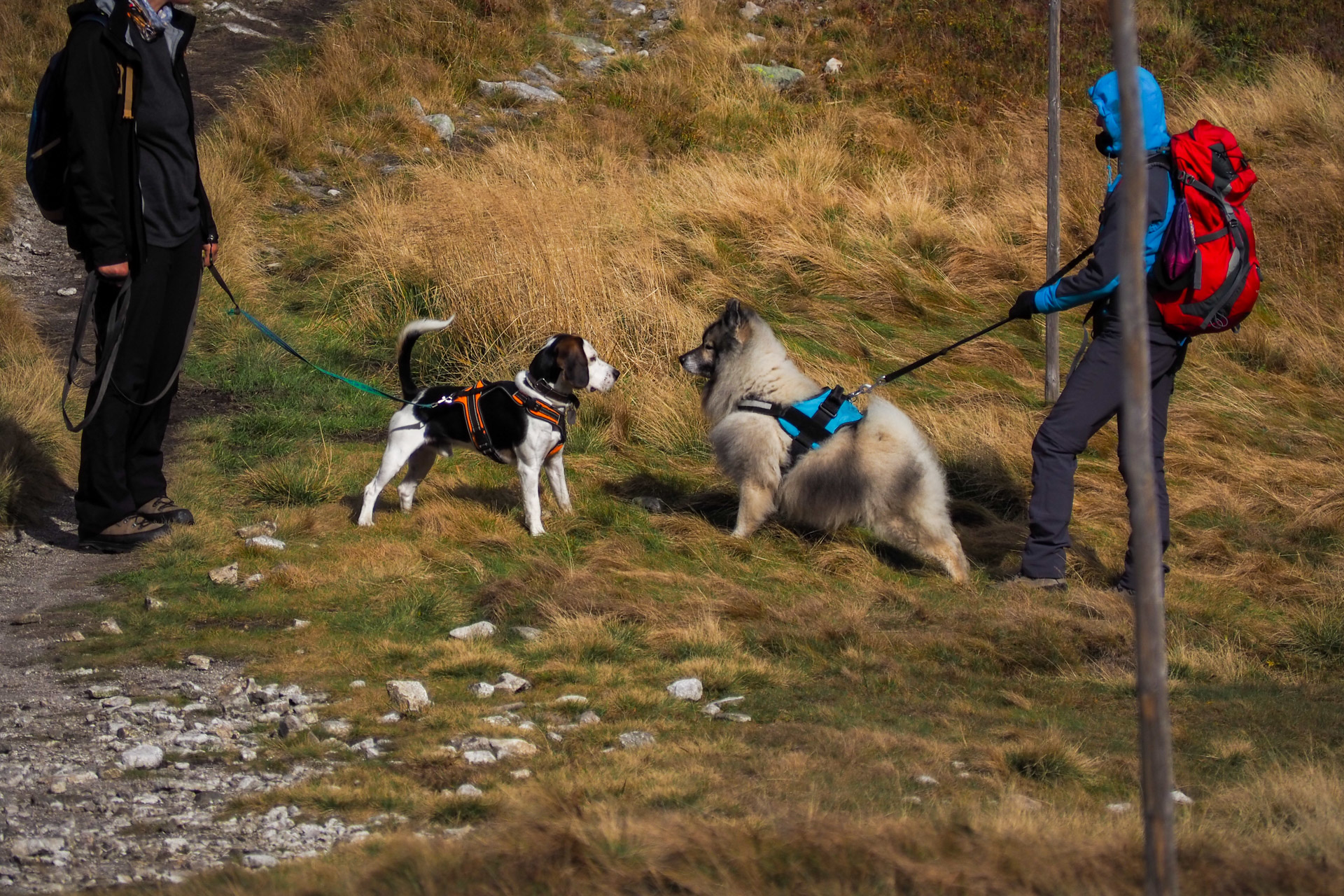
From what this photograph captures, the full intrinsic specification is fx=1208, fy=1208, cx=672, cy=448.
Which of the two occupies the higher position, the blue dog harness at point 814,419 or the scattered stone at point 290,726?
the blue dog harness at point 814,419

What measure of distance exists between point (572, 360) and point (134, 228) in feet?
6.97

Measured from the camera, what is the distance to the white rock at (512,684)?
4320mm

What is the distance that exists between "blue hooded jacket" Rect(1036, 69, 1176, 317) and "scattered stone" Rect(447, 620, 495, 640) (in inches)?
109

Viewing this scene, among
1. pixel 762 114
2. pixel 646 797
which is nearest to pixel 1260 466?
pixel 646 797

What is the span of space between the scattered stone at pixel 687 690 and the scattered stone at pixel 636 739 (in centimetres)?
43

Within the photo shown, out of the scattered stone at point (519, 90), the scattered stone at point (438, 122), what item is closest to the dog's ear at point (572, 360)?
the scattered stone at point (438, 122)

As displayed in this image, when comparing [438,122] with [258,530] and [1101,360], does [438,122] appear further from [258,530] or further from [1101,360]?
[1101,360]

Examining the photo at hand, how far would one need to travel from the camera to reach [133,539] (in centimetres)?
569

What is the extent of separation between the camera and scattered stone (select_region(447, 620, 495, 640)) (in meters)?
4.87

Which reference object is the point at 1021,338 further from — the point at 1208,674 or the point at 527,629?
the point at 527,629

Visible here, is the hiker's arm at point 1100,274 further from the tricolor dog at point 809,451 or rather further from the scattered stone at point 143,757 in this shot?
the scattered stone at point 143,757

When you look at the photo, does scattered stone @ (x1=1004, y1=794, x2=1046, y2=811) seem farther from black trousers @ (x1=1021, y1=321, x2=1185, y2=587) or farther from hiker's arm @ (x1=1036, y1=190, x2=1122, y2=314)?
hiker's arm @ (x1=1036, y1=190, x2=1122, y2=314)

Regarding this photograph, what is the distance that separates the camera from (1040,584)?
5.48 meters

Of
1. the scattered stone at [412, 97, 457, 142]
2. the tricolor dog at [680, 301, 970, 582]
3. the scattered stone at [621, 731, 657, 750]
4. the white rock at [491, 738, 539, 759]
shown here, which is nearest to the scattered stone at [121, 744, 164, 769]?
the white rock at [491, 738, 539, 759]
